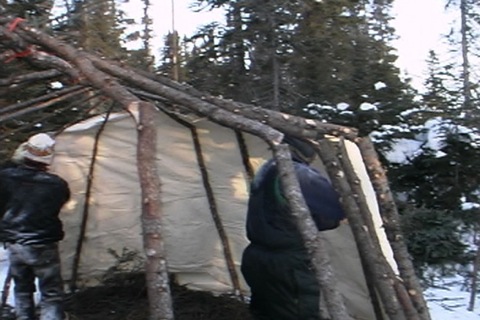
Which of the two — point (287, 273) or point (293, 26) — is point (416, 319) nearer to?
point (287, 273)

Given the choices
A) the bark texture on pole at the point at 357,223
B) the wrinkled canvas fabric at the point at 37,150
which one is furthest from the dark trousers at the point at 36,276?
the bark texture on pole at the point at 357,223

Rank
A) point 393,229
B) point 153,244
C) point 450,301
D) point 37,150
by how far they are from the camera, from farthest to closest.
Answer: point 450,301 → point 37,150 → point 393,229 → point 153,244

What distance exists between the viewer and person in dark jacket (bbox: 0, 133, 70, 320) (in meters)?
5.05

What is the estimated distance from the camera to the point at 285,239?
468 centimetres

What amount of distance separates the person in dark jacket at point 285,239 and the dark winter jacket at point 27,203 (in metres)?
1.63

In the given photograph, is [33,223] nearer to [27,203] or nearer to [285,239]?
[27,203]

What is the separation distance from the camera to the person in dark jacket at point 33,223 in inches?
199

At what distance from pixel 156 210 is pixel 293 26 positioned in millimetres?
8306

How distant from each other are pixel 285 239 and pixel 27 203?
2075mm

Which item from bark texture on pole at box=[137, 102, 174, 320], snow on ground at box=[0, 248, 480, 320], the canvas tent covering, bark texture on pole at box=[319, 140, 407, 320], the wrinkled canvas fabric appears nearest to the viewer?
bark texture on pole at box=[137, 102, 174, 320]

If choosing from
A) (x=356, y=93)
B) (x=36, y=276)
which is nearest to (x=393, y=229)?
(x=36, y=276)

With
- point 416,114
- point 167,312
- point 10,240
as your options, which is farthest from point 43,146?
point 416,114

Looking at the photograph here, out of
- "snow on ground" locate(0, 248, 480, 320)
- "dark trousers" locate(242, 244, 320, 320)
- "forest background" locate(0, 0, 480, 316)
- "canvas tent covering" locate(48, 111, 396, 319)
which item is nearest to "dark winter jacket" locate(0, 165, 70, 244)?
"canvas tent covering" locate(48, 111, 396, 319)

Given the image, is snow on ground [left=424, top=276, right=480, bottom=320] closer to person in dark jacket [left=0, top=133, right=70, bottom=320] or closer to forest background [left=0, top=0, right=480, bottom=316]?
forest background [left=0, top=0, right=480, bottom=316]
